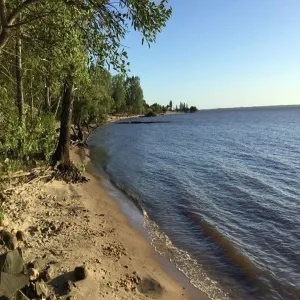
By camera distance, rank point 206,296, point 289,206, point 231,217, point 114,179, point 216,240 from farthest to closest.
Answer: point 114,179 < point 289,206 < point 231,217 < point 216,240 < point 206,296

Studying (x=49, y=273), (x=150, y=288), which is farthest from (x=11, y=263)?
(x=150, y=288)

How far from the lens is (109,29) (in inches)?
282

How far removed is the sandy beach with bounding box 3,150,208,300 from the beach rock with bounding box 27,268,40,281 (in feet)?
1.05

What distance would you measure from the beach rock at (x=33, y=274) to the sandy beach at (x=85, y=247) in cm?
32

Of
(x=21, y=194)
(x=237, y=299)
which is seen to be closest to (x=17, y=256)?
(x=237, y=299)

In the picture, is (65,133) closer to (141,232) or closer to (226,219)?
(141,232)

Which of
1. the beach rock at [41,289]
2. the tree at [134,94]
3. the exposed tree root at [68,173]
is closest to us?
the beach rock at [41,289]

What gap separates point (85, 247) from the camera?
10.3m

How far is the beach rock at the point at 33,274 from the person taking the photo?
7156mm

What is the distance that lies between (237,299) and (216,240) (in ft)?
12.5

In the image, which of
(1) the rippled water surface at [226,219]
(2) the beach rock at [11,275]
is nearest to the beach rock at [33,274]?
(2) the beach rock at [11,275]

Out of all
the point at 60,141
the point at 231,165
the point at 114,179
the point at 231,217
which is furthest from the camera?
the point at 231,165

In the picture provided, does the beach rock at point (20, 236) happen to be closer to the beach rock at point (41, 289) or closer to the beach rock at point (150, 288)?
the beach rock at point (41, 289)

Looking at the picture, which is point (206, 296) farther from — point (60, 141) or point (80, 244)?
point (60, 141)
